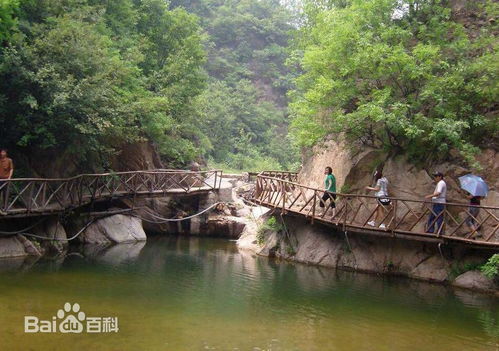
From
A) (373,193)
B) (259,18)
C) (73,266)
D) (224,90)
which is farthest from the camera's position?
(259,18)

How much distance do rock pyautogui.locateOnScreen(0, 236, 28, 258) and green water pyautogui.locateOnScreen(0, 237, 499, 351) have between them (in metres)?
1.05

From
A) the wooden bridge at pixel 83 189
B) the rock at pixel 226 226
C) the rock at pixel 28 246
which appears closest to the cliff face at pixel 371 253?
the rock at pixel 226 226

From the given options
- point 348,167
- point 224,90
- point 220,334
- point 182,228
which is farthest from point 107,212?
point 224,90

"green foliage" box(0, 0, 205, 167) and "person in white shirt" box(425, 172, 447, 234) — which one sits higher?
"green foliage" box(0, 0, 205, 167)

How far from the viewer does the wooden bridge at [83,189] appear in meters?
13.8

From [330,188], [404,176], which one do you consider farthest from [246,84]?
[404,176]

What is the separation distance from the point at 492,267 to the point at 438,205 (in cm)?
210

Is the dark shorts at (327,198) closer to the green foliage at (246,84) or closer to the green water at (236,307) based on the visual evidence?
the green water at (236,307)

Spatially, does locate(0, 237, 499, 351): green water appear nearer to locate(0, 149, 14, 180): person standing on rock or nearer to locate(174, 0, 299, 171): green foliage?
locate(0, 149, 14, 180): person standing on rock

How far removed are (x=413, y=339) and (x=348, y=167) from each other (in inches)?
349

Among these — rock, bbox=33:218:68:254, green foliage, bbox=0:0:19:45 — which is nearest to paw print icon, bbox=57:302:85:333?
rock, bbox=33:218:68:254

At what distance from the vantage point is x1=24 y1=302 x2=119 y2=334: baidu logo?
26.0 feet

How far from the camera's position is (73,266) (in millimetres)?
13375

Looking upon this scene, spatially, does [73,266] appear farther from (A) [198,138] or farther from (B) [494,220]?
(A) [198,138]
